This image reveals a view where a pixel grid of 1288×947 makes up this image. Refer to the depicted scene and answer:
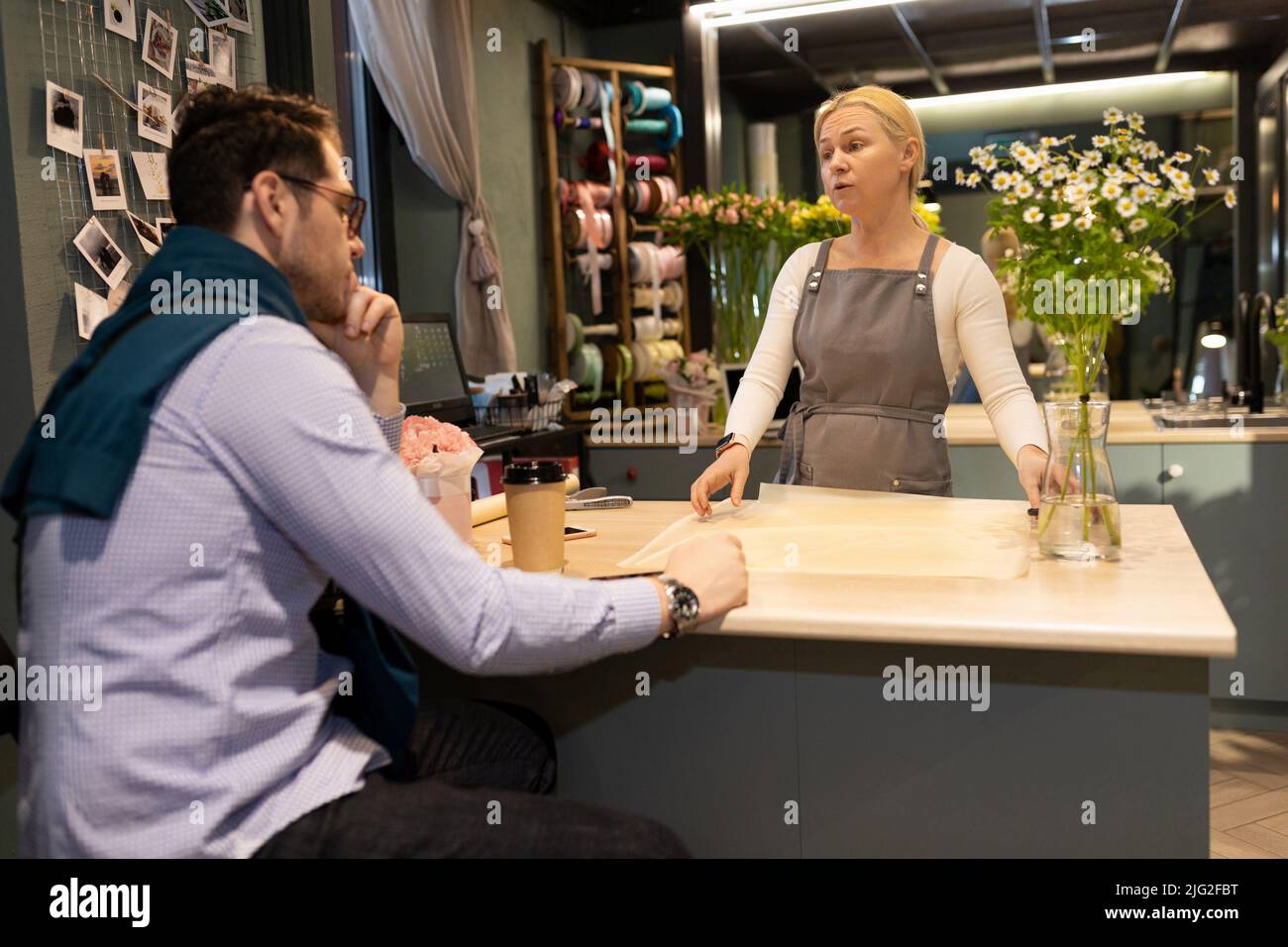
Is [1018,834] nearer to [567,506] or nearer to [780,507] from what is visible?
[780,507]

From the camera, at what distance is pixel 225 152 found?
1.31m

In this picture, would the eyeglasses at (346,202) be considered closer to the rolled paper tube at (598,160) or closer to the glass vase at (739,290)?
the glass vase at (739,290)

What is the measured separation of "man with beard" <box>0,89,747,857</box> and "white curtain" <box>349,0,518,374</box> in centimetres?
339

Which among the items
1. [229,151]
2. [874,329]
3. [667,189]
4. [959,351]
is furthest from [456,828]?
[667,189]

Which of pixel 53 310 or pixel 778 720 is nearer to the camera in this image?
pixel 778 720

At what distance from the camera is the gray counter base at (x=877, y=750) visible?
1336 mm

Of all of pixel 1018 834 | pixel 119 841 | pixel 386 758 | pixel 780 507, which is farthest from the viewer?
pixel 780 507

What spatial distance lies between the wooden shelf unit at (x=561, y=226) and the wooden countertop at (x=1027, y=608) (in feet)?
12.3

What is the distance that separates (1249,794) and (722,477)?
1.99m

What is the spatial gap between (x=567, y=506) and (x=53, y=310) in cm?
115

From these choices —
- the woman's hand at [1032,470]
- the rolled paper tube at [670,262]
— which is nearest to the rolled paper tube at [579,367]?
the rolled paper tube at [670,262]

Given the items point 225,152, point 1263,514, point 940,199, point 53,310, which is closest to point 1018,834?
point 225,152

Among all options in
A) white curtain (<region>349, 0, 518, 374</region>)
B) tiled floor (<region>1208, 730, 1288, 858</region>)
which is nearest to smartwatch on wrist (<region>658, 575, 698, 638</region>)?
tiled floor (<region>1208, 730, 1288, 858</region>)

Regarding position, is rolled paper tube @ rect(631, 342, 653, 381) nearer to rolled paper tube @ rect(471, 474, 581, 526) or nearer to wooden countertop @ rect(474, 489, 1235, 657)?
rolled paper tube @ rect(471, 474, 581, 526)
